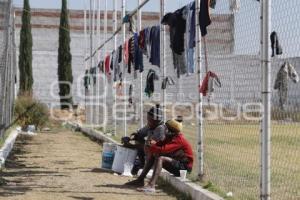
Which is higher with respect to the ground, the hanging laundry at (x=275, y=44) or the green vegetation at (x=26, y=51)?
the green vegetation at (x=26, y=51)

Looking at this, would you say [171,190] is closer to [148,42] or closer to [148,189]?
[148,189]

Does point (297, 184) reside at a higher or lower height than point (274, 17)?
lower

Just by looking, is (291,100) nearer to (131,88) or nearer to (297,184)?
(297,184)

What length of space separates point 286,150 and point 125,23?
723 centimetres

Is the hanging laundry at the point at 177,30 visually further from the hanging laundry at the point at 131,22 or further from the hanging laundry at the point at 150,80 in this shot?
the hanging laundry at the point at 131,22

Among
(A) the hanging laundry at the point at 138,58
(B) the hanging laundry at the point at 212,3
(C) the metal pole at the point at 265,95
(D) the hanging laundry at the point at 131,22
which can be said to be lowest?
(C) the metal pole at the point at 265,95

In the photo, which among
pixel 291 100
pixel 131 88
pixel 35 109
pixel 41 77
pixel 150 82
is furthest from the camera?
pixel 41 77

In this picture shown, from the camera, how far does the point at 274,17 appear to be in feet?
18.7

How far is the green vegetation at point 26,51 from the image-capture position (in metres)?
34.8

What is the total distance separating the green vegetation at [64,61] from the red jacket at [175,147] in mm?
26184

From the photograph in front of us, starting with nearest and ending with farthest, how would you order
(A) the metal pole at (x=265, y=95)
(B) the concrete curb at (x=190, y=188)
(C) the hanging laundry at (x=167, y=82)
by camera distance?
1. (A) the metal pole at (x=265, y=95)
2. (B) the concrete curb at (x=190, y=188)
3. (C) the hanging laundry at (x=167, y=82)

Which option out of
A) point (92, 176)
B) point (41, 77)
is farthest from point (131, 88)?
point (41, 77)

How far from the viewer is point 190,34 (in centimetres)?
860

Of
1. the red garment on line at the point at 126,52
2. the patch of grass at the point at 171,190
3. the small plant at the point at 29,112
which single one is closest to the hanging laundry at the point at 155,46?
the patch of grass at the point at 171,190
